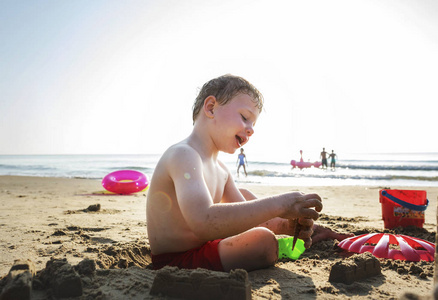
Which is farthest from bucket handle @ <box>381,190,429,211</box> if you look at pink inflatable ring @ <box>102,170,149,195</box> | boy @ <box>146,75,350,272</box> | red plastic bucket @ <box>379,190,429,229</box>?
pink inflatable ring @ <box>102,170,149,195</box>

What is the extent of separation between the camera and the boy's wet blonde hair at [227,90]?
2.15 meters

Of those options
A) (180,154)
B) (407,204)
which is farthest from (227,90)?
(407,204)

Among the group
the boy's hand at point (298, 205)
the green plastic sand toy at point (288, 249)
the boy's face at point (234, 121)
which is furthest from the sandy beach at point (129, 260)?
the boy's face at point (234, 121)

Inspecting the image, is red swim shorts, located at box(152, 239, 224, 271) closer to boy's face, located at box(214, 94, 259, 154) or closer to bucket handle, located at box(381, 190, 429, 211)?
boy's face, located at box(214, 94, 259, 154)

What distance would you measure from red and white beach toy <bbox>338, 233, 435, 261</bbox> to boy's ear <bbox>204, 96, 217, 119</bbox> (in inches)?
60.8

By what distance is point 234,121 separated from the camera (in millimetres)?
2117

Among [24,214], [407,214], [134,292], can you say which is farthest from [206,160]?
[24,214]

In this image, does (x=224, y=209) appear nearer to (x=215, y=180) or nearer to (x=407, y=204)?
(x=215, y=180)

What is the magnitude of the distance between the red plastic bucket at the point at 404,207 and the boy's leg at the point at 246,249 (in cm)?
210

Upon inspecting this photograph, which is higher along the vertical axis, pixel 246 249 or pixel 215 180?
pixel 215 180

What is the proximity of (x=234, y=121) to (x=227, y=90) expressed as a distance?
0.22m

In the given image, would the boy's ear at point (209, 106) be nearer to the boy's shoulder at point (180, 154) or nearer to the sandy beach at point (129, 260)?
the boy's shoulder at point (180, 154)

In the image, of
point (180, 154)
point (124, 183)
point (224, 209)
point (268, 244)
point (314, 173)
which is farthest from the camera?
point (314, 173)

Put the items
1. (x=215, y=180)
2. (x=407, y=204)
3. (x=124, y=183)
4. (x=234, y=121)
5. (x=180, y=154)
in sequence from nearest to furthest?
(x=180, y=154) < (x=234, y=121) < (x=215, y=180) < (x=407, y=204) < (x=124, y=183)
